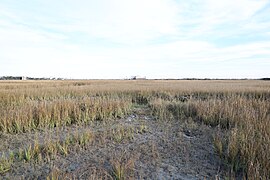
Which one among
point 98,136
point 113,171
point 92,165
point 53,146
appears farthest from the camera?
point 98,136

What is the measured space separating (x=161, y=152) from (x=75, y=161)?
1678mm

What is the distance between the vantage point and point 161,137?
536 cm

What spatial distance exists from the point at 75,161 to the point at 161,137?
220cm

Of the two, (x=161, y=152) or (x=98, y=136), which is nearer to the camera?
(x=161, y=152)

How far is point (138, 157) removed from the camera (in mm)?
4020

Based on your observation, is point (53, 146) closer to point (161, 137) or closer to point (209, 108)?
point (161, 137)

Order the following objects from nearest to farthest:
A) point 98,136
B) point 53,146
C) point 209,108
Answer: point 53,146 → point 98,136 → point 209,108

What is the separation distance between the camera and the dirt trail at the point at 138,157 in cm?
357

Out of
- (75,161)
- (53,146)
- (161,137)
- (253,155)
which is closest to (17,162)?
(53,146)

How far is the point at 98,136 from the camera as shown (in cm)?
529

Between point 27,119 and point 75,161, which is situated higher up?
point 27,119

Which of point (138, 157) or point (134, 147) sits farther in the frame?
point (134, 147)

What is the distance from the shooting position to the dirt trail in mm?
3572

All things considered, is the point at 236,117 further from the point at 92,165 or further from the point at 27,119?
the point at 27,119
